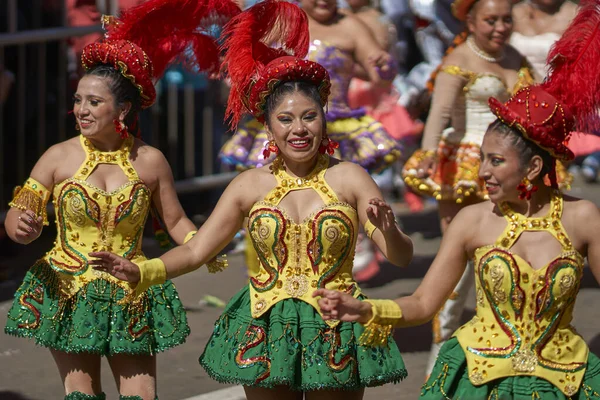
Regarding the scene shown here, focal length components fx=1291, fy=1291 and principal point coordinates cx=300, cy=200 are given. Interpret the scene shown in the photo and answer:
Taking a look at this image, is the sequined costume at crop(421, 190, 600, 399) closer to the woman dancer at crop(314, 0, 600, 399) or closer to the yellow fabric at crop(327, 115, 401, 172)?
the woman dancer at crop(314, 0, 600, 399)

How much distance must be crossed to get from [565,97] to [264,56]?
129cm

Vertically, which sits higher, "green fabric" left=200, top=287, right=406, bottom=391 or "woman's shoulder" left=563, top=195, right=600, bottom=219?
"woman's shoulder" left=563, top=195, right=600, bottom=219

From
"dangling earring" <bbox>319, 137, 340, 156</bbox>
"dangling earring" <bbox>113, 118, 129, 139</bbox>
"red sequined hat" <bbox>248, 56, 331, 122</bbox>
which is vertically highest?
"red sequined hat" <bbox>248, 56, 331, 122</bbox>

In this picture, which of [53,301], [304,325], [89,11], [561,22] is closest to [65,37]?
[89,11]

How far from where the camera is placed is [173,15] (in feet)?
18.5

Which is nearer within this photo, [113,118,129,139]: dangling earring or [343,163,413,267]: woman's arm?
[343,163,413,267]: woman's arm

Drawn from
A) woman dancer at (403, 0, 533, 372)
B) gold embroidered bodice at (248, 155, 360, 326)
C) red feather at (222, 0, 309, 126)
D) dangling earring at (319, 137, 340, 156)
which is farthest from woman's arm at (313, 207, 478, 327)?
woman dancer at (403, 0, 533, 372)

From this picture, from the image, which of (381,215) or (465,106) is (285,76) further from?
(465,106)

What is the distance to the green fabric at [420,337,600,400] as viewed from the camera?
4.36 meters

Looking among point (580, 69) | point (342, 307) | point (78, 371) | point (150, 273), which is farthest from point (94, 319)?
point (580, 69)

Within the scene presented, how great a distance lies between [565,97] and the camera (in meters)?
4.65

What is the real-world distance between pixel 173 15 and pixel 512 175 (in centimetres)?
188

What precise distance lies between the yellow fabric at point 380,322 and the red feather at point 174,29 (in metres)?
1.80

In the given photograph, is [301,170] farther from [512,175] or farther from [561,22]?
[561,22]
